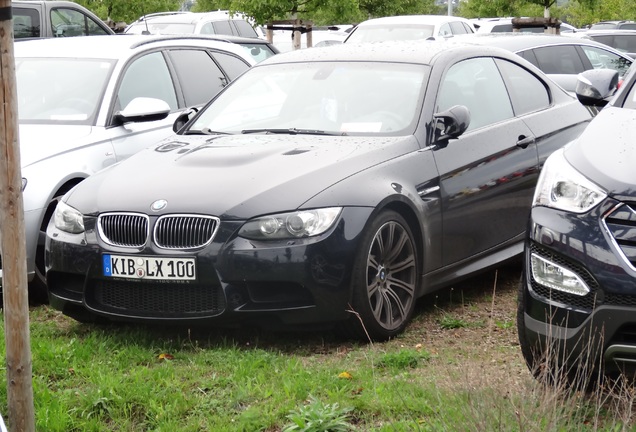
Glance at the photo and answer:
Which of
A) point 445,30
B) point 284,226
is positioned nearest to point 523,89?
point 284,226

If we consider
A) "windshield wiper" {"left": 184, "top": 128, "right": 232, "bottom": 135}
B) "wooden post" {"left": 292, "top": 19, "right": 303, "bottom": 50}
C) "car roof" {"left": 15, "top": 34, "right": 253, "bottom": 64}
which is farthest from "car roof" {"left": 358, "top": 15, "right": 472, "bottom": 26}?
"windshield wiper" {"left": 184, "top": 128, "right": 232, "bottom": 135}

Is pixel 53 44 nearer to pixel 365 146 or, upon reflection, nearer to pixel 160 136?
pixel 160 136

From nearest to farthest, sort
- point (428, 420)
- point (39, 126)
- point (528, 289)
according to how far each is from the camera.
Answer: point (428, 420)
point (528, 289)
point (39, 126)

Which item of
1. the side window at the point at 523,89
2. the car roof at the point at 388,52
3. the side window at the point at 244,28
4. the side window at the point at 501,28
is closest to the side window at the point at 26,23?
the car roof at the point at 388,52

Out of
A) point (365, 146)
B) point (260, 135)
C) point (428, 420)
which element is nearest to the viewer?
point (428, 420)

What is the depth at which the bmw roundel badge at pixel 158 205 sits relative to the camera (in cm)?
598

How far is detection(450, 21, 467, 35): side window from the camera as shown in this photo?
2258 centimetres

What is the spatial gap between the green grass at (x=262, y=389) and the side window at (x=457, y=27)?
55.7 feet

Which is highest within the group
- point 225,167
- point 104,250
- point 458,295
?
point 225,167

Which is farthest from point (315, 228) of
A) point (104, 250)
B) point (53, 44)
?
point (53, 44)

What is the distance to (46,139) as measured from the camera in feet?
25.4

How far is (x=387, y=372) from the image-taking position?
18.0 ft

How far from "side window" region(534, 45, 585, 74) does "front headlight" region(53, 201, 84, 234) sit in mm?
7017

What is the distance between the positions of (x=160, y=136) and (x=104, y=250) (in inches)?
106
